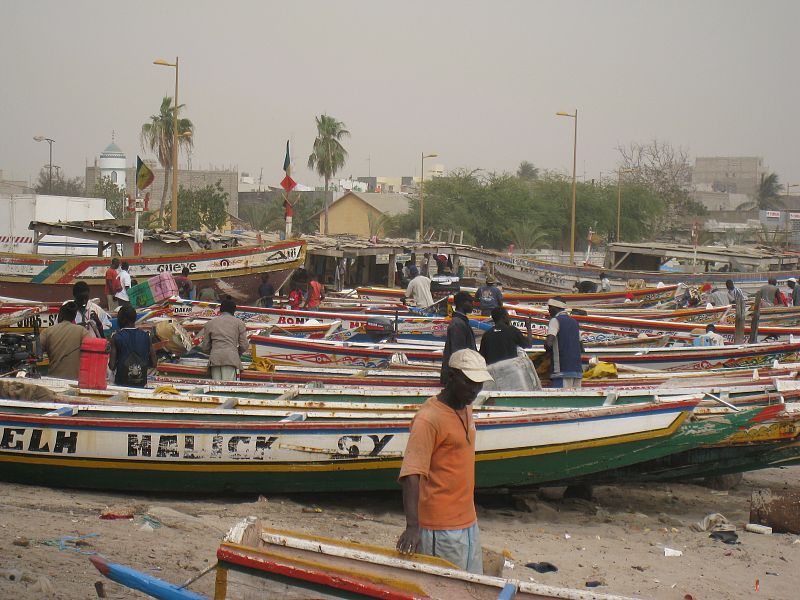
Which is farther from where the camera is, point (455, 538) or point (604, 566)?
point (604, 566)

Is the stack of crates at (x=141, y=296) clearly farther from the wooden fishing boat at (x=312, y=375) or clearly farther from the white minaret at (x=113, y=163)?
the white minaret at (x=113, y=163)

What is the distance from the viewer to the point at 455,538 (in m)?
5.36

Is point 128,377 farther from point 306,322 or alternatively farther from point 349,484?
point 306,322

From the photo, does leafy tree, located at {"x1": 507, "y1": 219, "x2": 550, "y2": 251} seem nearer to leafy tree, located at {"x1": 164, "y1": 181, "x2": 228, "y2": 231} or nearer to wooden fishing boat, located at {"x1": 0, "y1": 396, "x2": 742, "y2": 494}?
leafy tree, located at {"x1": 164, "y1": 181, "x2": 228, "y2": 231}

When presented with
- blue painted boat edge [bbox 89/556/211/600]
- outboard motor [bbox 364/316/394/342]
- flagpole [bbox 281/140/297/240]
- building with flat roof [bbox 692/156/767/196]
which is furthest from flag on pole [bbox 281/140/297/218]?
building with flat roof [bbox 692/156/767/196]

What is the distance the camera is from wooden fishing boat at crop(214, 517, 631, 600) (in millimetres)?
5066

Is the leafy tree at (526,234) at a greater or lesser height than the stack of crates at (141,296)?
greater

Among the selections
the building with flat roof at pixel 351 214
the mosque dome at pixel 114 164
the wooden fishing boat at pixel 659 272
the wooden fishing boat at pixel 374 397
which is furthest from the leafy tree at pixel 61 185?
the wooden fishing boat at pixel 374 397

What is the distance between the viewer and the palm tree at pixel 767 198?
90375mm

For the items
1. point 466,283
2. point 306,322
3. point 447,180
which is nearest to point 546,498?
point 306,322

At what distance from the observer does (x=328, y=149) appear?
2276 inches

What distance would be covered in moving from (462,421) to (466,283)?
82.3 ft

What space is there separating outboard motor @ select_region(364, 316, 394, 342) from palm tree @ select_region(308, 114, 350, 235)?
4099 cm

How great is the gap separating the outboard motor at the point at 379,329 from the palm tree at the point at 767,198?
3053 inches
